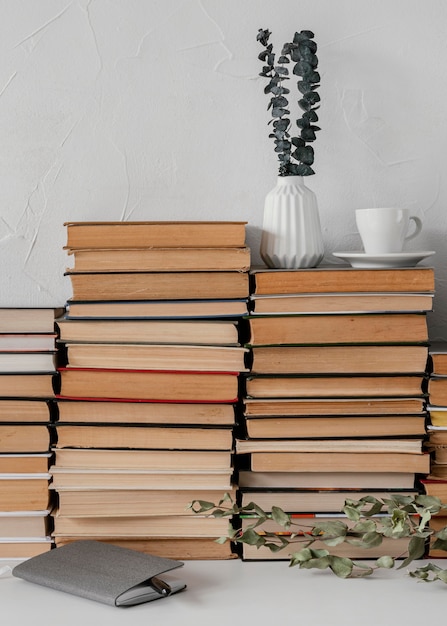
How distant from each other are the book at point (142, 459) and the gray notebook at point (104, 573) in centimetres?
10

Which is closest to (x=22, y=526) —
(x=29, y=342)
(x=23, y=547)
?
(x=23, y=547)

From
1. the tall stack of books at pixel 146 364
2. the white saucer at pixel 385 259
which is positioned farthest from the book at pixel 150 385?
the white saucer at pixel 385 259

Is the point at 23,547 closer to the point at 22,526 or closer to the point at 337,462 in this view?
the point at 22,526

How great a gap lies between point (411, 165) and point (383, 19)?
22cm

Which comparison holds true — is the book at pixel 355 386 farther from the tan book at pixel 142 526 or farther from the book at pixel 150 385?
the tan book at pixel 142 526

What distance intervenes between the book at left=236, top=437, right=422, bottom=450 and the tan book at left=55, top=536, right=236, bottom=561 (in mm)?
130

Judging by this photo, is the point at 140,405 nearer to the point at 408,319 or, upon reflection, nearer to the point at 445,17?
the point at 408,319

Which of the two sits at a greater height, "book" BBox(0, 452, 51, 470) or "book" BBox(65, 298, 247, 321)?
"book" BBox(65, 298, 247, 321)

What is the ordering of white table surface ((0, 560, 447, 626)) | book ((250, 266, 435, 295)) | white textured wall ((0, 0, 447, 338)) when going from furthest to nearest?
white textured wall ((0, 0, 447, 338)) < book ((250, 266, 435, 295)) < white table surface ((0, 560, 447, 626))

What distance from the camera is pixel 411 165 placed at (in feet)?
4.00

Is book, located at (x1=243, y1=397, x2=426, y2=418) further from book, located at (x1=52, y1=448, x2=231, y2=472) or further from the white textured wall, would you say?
the white textured wall

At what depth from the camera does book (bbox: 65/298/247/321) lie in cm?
106

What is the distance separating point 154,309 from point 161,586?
0.34 meters

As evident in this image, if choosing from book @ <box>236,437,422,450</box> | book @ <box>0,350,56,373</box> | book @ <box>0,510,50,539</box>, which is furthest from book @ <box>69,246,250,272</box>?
book @ <box>0,510,50,539</box>
